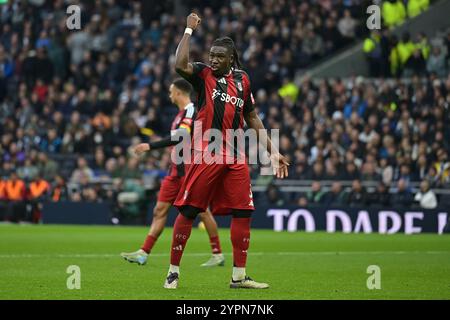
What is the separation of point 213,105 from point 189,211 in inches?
44.4

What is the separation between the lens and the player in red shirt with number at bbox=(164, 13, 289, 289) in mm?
10984

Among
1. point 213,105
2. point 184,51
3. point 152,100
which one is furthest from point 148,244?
point 152,100

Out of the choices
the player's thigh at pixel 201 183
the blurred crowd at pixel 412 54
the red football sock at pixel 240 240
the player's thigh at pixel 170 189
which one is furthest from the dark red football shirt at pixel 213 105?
the blurred crowd at pixel 412 54

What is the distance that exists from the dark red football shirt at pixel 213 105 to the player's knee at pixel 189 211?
2.04ft

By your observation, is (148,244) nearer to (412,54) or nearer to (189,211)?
(189,211)

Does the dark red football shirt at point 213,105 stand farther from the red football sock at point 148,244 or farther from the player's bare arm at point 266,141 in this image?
the red football sock at point 148,244

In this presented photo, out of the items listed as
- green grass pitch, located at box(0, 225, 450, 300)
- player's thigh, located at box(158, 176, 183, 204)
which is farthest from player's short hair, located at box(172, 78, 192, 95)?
green grass pitch, located at box(0, 225, 450, 300)

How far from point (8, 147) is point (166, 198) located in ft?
58.6

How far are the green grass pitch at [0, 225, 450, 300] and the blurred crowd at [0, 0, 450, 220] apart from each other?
4.39 metres

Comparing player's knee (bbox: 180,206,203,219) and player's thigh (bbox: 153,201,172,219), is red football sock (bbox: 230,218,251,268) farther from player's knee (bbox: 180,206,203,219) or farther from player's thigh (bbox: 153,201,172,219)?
player's thigh (bbox: 153,201,172,219)

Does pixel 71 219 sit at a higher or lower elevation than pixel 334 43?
lower

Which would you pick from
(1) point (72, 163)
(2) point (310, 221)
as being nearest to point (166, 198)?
(2) point (310, 221)

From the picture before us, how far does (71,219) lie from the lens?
28172 mm

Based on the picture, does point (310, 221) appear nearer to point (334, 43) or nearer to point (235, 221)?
point (334, 43)
